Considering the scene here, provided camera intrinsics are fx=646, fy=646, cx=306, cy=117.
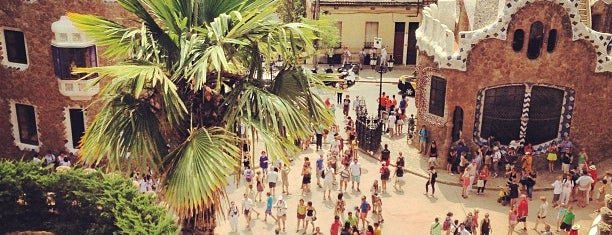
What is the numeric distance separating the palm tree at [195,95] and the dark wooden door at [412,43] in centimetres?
3101

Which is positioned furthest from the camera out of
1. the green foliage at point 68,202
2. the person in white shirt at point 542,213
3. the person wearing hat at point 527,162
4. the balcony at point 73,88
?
the person wearing hat at point 527,162

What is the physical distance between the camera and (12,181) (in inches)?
577

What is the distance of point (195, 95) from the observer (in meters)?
10.0

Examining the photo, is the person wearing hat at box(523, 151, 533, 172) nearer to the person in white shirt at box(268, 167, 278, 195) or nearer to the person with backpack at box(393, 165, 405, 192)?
the person with backpack at box(393, 165, 405, 192)

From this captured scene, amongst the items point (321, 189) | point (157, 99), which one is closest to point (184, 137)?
point (157, 99)

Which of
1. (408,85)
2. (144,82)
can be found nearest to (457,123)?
(408,85)

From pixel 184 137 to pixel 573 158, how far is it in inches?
749

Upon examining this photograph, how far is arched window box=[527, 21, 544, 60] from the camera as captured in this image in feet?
76.1

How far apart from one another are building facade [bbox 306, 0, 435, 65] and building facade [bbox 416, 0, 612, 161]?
47.4 ft

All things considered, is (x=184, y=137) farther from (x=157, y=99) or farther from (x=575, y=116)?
(x=575, y=116)

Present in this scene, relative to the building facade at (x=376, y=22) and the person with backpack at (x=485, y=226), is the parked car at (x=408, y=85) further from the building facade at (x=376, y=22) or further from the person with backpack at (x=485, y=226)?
the person with backpack at (x=485, y=226)

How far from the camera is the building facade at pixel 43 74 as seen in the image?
70.8 feet

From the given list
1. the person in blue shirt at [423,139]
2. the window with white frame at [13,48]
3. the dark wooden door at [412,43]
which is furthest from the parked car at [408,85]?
the window with white frame at [13,48]

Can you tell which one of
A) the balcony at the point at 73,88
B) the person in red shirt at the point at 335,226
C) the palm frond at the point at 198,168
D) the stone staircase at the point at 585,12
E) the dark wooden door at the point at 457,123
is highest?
the stone staircase at the point at 585,12
